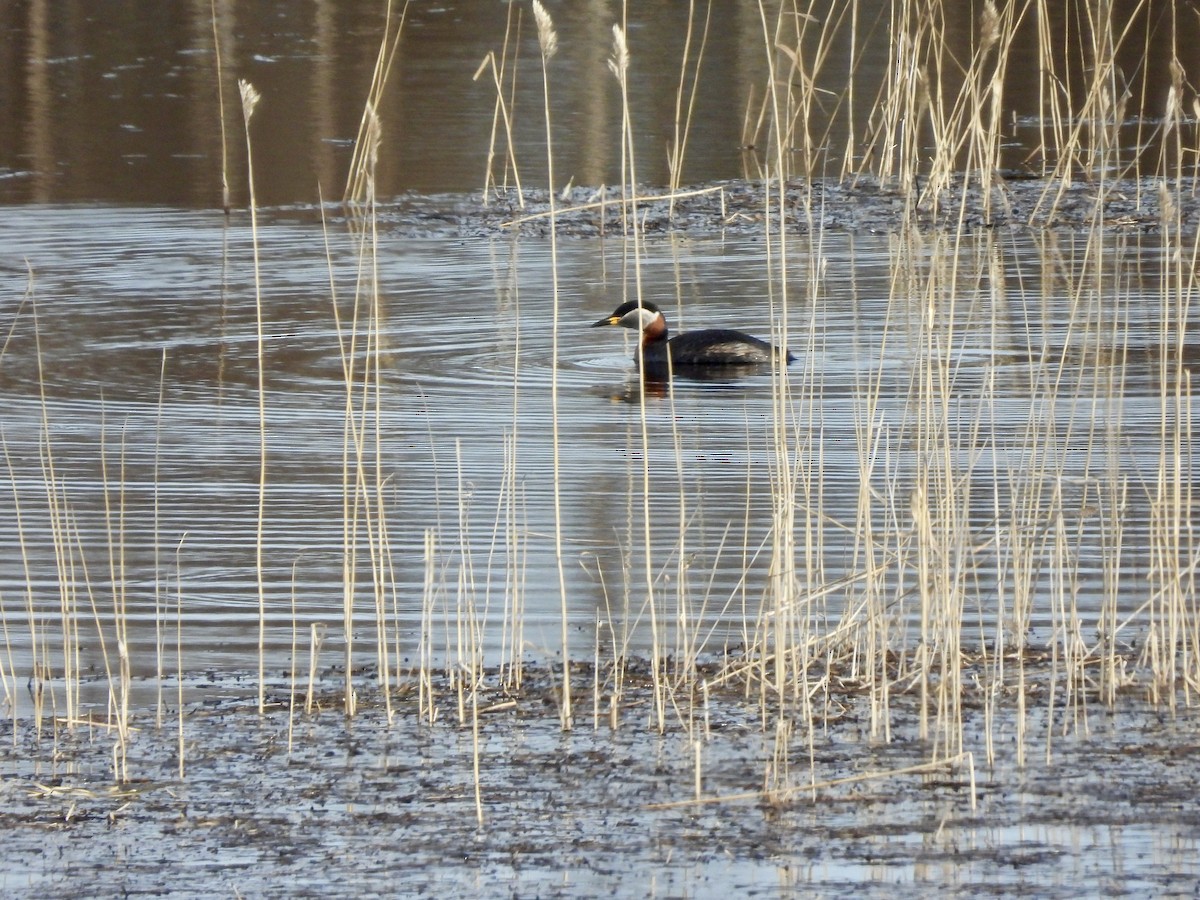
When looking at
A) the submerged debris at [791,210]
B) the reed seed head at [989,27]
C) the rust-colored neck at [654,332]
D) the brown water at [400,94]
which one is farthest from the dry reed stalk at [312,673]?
the submerged debris at [791,210]

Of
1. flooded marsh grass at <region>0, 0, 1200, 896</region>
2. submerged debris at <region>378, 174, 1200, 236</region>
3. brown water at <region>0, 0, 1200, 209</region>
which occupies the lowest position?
flooded marsh grass at <region>0, 0, 1200, 896</region>

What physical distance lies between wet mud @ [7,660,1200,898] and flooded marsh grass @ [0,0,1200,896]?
0.04ft

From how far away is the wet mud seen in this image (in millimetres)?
4125

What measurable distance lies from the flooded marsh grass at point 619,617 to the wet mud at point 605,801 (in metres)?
0.01

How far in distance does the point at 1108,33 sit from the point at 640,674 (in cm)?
211

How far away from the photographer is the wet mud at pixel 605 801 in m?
4.12

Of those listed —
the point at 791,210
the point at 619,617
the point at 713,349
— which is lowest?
the point at 619,617

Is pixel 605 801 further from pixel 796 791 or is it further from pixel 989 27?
pixel 989 27

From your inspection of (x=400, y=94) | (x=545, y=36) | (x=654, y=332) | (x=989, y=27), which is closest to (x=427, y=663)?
(x=545, y=36)

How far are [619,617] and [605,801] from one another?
1753 millimetres

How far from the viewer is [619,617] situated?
630cm

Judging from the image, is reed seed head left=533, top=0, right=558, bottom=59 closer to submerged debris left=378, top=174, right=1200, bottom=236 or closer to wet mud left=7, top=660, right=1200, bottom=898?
wet mud left=7, top=660, right=1200, bottom=898

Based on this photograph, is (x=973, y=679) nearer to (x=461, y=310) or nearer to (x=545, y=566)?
(x=545, y=566)

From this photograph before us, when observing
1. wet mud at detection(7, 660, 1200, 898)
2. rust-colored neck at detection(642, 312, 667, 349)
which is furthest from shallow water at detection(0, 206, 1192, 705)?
wet mud at detection(7, 660, 1200, 898)
